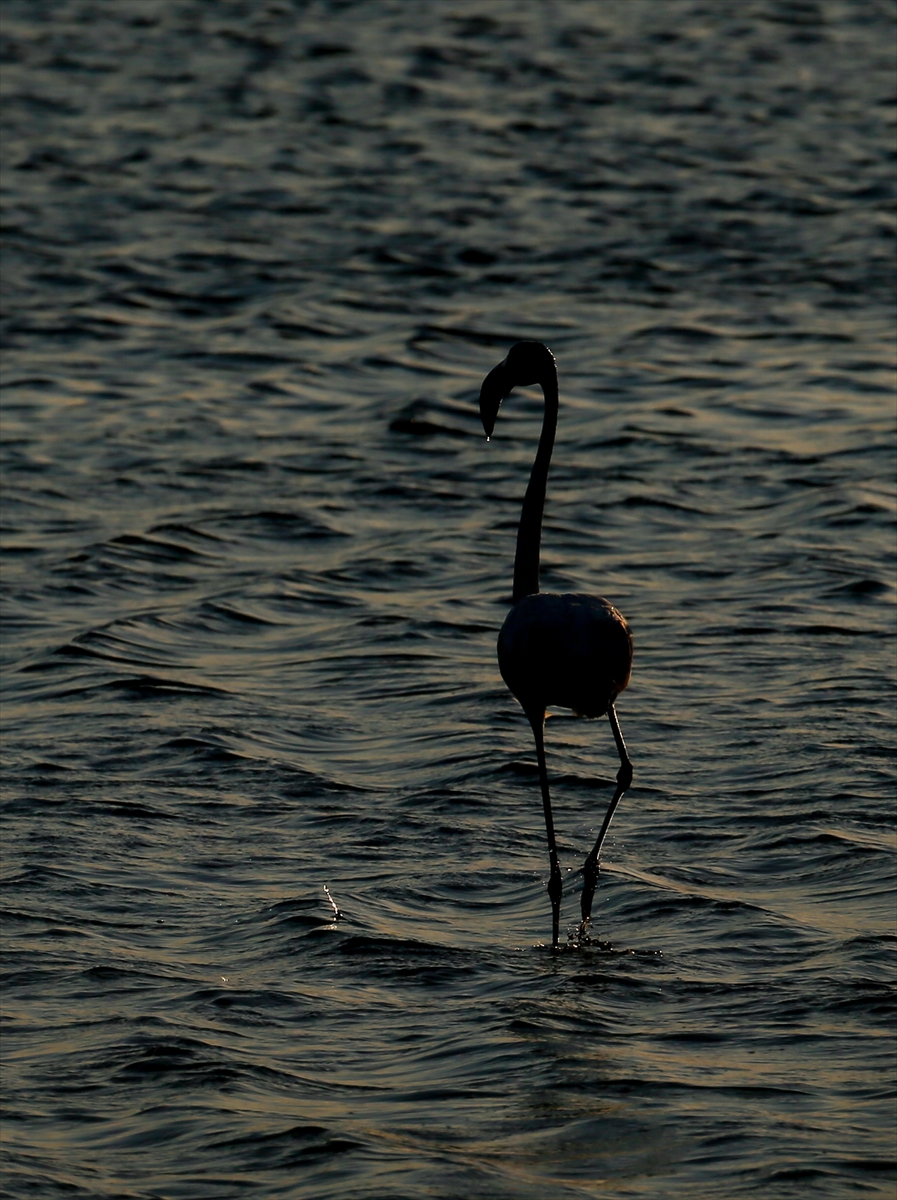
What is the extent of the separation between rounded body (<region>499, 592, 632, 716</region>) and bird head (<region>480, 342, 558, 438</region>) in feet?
2.85

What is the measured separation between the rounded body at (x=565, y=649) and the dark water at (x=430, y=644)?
1.02m

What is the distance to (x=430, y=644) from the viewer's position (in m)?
12.5

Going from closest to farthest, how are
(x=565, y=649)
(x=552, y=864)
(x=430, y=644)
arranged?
1. (x=565, y=649)
2. (x=552, y=864)
3. (x=430, y=644)

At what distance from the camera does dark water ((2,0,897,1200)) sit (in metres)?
7.16

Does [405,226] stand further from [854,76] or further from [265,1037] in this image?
[265,1037]

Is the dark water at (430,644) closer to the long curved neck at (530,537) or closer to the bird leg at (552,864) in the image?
the bird leg at (552,864)

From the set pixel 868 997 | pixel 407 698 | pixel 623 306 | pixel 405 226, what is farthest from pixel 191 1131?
pixel 405 226

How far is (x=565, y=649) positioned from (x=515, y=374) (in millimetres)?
1358

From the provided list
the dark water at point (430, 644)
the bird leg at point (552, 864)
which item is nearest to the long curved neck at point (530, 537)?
the bird leg at point (552, 864)

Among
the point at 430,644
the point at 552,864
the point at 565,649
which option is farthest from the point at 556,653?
the point at 430,644

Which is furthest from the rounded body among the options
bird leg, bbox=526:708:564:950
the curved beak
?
the curved beak

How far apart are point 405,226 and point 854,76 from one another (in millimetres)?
10729

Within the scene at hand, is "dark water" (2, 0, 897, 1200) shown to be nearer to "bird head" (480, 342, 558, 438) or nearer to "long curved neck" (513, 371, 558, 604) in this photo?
"long curved neck" (513, 371, 558, 604)

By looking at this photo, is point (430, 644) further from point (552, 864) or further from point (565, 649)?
point (565, 649)
